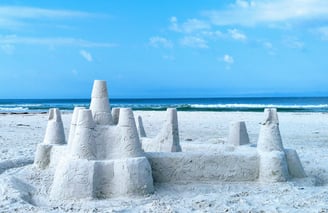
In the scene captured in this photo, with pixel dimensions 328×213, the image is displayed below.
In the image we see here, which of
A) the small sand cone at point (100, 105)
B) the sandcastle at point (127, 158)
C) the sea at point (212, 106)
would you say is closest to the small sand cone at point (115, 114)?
the sandcastle at point (127, 158)

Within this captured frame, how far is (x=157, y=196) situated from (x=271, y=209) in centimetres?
179

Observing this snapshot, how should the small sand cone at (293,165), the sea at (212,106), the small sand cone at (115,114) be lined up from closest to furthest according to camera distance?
the small sand cone at (115,114) < the small sand cone at (293,165) < the sea at (212,106)

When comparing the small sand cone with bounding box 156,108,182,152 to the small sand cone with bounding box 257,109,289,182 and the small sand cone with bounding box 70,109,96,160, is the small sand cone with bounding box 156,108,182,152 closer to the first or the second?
the small sand cone with bounding box 257,109,289,182

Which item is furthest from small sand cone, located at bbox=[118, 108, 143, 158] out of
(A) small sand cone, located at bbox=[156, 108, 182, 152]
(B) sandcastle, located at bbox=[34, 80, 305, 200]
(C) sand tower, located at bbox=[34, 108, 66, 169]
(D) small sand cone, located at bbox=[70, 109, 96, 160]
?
(C) sand tower, located at bbox=[34, 108, 66, 169]

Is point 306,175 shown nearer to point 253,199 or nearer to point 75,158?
point 253,199

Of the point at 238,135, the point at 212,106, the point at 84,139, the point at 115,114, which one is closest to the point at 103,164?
the point at 84,139

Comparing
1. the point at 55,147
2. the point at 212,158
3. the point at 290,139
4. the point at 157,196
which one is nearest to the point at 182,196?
the point at 157,196

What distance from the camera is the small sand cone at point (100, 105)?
7586 mm

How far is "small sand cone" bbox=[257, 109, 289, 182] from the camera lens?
791 centimetres

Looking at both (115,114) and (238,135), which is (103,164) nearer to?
(115,114)

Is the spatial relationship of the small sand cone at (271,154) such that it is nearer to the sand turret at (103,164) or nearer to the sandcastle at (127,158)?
the sandcastle at (127,158)

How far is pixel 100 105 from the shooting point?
7602 mm

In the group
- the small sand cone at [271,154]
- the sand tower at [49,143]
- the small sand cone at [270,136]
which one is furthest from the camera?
the sand tower at [49,143]

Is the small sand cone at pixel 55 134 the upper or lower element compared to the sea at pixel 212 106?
upper
